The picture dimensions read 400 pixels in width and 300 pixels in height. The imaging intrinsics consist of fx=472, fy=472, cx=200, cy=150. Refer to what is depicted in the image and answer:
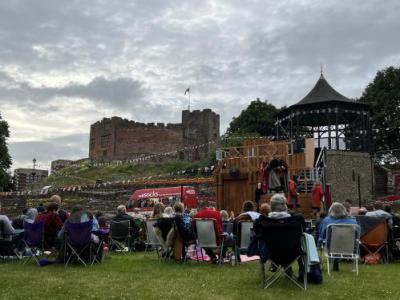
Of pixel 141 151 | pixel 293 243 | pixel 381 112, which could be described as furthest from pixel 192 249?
pixel 141 151

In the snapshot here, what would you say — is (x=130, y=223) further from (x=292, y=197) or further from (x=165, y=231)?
(x=292, y=197)

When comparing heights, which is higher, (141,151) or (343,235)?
(141,151)

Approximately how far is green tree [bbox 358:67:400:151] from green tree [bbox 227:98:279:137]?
1160 cm

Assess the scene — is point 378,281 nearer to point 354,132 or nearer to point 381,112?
point 354,132

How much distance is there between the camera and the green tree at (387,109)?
114 feet

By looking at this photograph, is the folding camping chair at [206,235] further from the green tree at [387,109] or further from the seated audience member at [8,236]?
the green tree at [387,109]

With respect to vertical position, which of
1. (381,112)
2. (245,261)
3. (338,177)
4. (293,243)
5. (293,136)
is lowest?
(245,261)

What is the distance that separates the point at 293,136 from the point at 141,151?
4362 centimetres

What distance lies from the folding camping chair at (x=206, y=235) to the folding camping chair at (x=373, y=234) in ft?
8.27

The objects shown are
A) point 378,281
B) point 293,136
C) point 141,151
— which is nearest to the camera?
point 378,281

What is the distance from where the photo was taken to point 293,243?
5.86 m

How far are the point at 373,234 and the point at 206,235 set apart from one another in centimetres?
294

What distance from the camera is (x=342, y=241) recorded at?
714 cm

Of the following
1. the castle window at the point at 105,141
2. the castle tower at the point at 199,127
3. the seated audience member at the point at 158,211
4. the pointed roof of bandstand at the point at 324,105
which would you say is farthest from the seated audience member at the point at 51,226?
the castle window at the point at 105,141
